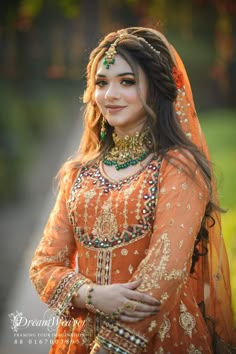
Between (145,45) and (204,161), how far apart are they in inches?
18.4

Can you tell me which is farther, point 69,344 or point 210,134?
point 210,134

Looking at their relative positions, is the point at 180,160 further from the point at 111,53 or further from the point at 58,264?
the point at 58,264

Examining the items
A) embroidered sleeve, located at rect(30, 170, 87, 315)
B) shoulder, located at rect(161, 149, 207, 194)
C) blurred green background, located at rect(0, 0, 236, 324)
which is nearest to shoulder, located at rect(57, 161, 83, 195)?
embroidered sleeve, located at rect(30, 170, 87, 315)

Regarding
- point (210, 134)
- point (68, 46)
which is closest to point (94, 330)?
point (210, 134)

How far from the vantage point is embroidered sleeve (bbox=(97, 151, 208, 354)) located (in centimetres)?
229

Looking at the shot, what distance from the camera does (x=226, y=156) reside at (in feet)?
23.5

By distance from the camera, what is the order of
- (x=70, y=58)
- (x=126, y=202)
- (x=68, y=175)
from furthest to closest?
(x=70, y=58) < (x=68, y=175) < (x=126, y=202)

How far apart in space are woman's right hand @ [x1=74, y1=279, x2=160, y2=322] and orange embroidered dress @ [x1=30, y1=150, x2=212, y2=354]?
25 millimetres

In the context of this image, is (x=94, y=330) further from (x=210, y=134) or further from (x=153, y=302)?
(x=210, y=134)

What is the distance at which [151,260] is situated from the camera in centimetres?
231

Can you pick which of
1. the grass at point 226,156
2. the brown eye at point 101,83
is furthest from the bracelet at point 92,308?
the grass at point 226,156

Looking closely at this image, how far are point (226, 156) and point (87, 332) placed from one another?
4889 millimetres

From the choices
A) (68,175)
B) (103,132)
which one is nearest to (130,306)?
(68,175)

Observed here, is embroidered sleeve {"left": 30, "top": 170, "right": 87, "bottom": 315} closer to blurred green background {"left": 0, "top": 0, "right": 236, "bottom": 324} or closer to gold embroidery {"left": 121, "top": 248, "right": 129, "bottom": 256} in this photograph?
gold embroidery {"left": 121, "top": 248, "right": 129, "bottom": 256}
